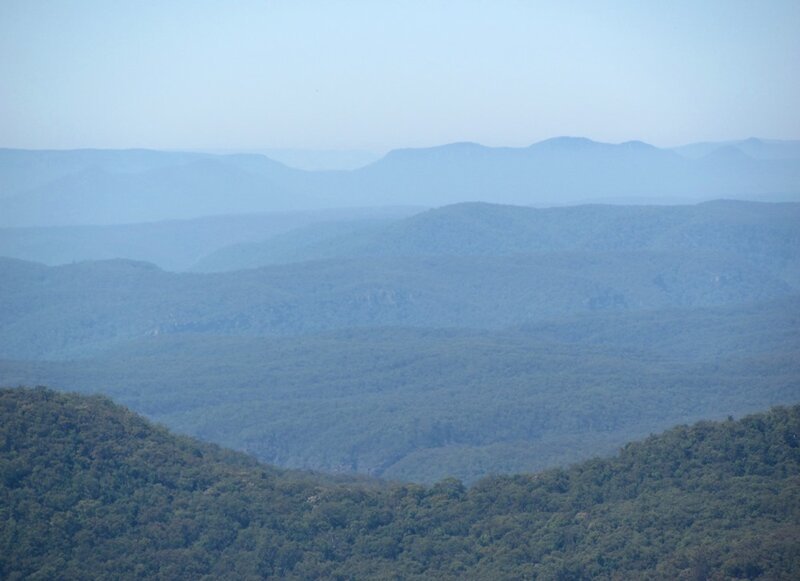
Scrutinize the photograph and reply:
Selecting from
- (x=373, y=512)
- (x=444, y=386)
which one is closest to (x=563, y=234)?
(x=444, y=386)

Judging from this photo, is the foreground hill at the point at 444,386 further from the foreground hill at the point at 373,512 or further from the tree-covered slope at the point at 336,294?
the foreground hill at the point at 373,512

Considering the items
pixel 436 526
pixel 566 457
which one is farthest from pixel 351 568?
pixel 566 457

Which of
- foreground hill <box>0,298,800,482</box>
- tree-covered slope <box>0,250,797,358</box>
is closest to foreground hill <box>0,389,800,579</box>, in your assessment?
foreground hill <box>0,298,800,482</box>

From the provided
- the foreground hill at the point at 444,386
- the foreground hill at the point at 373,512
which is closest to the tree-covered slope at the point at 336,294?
the foreground hill at the point at 444,386

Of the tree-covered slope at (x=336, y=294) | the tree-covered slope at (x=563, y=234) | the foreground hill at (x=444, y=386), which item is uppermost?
the tree-covered slope at (x=563, y=234)

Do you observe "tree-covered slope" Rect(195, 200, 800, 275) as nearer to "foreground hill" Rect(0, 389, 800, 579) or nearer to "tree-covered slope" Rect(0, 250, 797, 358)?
"tree-covered slope" Rect(0, 250, 797, 358)

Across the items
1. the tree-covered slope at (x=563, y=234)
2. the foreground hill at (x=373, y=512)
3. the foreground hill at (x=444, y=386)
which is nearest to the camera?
the foreground hill at (x=373, y=512)

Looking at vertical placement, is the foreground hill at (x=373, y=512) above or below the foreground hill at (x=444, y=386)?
above
